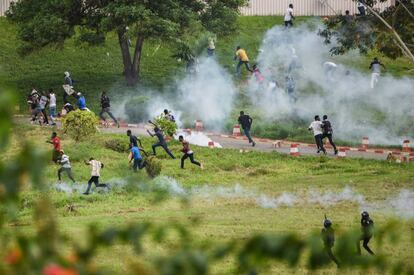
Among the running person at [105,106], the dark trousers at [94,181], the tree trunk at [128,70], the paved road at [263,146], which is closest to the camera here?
the dark trousers at [94,181]

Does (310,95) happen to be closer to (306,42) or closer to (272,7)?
(306,42)

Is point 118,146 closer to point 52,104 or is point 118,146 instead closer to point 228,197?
point 52,104

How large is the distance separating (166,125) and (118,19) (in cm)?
731

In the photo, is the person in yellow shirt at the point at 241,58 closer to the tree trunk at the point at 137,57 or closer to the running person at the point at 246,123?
the tree trunk at the point at 137,57

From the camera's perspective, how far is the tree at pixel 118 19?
38969 millimetres

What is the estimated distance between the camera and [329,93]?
137 feet

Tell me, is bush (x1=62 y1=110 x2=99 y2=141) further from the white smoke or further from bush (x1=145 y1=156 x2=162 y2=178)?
the white smoke

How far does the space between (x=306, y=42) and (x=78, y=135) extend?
54.8ft

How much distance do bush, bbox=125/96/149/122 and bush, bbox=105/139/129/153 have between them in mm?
4897

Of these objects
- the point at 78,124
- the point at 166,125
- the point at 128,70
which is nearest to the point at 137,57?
the point at 128,70

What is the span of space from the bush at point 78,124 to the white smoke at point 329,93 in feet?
28.0

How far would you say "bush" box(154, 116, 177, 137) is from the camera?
3378 centimetres

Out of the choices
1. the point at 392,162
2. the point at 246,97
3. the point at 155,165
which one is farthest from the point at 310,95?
the point at 155,165

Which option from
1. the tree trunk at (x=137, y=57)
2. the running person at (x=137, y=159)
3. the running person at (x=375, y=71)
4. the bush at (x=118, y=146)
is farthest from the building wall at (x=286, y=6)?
the running person at (x=137, y=159)
